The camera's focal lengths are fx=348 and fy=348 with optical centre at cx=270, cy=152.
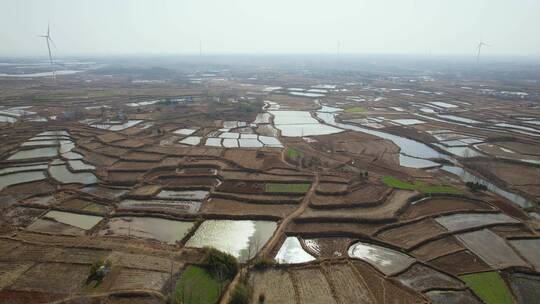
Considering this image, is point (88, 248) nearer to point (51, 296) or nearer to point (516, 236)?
point (51, 296)

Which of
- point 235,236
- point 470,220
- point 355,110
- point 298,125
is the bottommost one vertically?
point 235,236

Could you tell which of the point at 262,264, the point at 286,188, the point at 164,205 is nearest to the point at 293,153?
the point at 286,188

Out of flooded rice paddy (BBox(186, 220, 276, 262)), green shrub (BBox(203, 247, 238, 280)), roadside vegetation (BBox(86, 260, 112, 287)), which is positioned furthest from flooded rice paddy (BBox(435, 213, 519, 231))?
roadside vegetation (BBox(86, 260, 112, 287))

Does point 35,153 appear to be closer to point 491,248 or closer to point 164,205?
point 164,205

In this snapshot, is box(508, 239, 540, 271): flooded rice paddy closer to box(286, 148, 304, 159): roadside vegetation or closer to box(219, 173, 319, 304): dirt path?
box(219, 173, 319, 304): dirt path

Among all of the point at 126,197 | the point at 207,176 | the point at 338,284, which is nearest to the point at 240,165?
the point at 207,176
